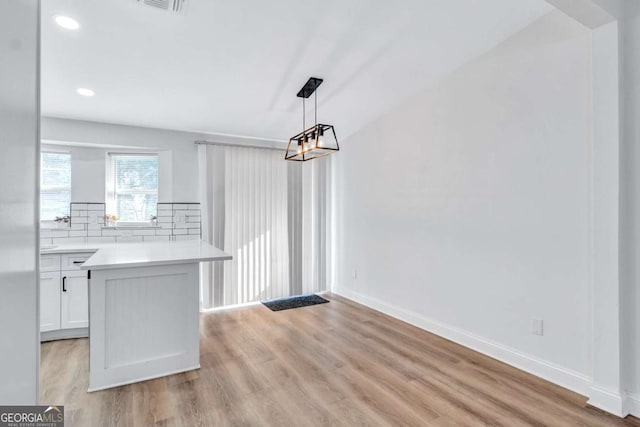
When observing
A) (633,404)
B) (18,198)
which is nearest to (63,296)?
(18,198)

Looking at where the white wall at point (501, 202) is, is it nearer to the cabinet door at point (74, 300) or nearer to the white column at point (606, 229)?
the white column at point (606, 229)

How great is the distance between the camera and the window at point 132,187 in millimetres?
4016

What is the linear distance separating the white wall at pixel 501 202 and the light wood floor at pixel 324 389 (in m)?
0.34

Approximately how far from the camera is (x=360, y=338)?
328cm

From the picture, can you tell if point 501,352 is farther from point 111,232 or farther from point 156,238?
point 111,232

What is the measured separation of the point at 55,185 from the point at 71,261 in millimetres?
1142

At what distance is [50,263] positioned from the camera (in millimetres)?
3160

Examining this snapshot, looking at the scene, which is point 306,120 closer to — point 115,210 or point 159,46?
point 159,46

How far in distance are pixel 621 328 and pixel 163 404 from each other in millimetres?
3066

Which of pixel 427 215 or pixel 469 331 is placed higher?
pixel 427 215

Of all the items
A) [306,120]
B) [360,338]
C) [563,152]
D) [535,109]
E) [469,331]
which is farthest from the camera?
[306,120]

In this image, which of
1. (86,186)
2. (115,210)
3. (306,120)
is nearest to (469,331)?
(306,120)

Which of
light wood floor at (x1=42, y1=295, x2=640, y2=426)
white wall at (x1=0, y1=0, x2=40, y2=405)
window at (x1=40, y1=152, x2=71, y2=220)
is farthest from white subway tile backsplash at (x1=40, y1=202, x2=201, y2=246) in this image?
white wall at (x1=0, y1=0, x2=40, y2=405)

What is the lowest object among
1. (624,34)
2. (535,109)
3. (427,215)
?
(427,215)
